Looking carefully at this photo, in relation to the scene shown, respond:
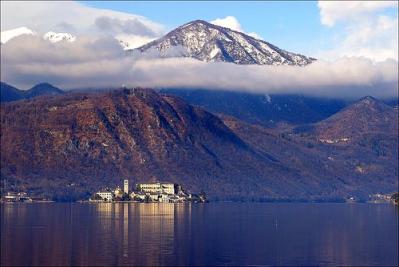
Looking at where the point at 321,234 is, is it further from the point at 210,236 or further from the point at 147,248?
the point at 147,248

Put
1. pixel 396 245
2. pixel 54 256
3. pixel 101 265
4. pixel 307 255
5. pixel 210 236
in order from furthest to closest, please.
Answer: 1. pixel 210 236
2. pixel 396 245
3. pixel 307 255
4. pixel 54 256
5. pixel 101 265

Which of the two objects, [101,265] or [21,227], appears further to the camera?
[21,227]

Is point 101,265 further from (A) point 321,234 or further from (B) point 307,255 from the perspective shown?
(A) point 321,234

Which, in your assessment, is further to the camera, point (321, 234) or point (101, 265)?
point (321, 234)

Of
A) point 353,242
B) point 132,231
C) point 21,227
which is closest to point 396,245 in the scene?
point 353,242

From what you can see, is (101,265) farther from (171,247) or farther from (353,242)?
(353,242)

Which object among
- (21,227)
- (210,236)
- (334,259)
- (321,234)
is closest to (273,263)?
(334,259)

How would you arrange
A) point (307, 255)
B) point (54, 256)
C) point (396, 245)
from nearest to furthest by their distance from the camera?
point (54, 256) → point (307, 255) → point (396, 245)

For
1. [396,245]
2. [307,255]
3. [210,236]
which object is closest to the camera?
[307,255]

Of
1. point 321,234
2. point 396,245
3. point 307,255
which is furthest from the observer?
point 321,234
